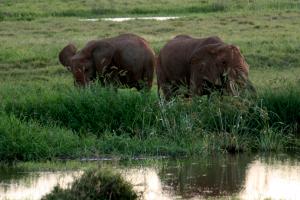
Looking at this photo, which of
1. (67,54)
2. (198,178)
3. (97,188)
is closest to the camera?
(97,188)

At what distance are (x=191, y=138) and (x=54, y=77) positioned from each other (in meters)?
5.81

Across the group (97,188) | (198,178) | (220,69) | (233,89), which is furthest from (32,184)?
(220,69)

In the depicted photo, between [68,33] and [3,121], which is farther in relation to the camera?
[68,33]

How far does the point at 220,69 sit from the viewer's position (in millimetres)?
12586

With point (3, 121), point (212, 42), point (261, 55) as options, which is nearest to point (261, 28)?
point (261, 55)

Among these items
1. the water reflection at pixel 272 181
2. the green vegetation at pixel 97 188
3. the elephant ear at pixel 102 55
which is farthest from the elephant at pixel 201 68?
the green vegetation at pixel 97 188

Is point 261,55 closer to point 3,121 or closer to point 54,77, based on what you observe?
point 54,77

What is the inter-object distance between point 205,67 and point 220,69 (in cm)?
25

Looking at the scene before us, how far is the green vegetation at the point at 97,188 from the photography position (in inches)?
332

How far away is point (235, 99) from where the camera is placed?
1197cm

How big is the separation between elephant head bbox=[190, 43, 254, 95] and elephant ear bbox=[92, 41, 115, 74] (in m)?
1.87

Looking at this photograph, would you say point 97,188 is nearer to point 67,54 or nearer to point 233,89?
point 233,89

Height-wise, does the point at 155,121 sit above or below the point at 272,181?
above

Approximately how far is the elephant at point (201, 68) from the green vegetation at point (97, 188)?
382 cm
